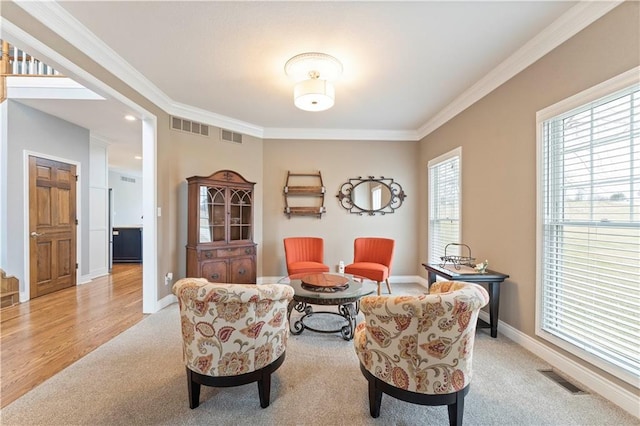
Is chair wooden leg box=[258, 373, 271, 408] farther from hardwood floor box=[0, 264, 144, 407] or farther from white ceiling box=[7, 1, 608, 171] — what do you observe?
white ceiling box=[7, 1, 608, 171]

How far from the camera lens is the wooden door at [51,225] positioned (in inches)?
159

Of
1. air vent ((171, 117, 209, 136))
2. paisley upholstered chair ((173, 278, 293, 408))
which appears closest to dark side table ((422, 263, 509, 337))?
paisley upholstered chair ((173, 278, 293, 408))

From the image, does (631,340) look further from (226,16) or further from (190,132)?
(190,132)

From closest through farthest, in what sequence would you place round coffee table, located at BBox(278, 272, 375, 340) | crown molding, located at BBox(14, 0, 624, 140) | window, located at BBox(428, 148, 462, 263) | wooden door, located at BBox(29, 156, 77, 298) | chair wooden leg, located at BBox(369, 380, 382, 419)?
chair wooden leg, located at BBox(369, 380, 382, 419) < crown molding, located at BBox(14, 0, 624, 140) < round coffee table, located at BBox(278, 272, 375, 340) < window, located at BBox(428, 148, 462, 263) < wooden door, located at BBox(29, 156, 77, 298)

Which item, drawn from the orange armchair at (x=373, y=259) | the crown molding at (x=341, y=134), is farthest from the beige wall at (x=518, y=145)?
the crown molding at (x=341, y=134)

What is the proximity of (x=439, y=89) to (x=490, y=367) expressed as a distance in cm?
298

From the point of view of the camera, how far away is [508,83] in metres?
2.79

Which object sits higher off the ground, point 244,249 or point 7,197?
point 7,197

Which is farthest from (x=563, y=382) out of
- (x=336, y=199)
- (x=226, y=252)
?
(x=226, y=252)

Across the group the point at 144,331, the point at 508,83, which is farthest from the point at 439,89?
the point at 144,331

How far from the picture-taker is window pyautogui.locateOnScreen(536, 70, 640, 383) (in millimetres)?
1760

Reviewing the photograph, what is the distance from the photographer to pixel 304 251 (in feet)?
14.6

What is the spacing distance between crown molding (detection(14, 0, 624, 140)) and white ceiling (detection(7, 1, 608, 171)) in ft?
0.07

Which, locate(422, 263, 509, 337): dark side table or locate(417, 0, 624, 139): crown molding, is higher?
locate(417, 0, 624, 139): crown molding
